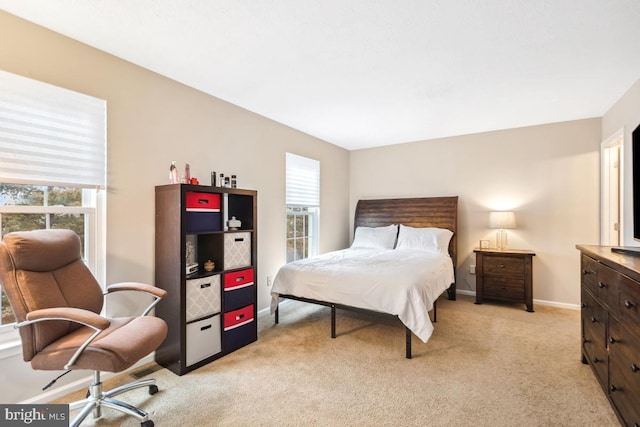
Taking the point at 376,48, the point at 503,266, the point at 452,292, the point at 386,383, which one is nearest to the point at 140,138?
the point at 376,48

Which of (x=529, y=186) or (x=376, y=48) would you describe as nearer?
(x=376, y=48)

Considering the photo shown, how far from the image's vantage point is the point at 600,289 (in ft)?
6.52

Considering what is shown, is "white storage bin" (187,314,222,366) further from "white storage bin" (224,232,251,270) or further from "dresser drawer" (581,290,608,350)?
"dresser drawer" (581,290,608,350)

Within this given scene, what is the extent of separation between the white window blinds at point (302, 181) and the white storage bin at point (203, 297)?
6.10 feet

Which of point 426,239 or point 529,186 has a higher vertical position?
point 529,186

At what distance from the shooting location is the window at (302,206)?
4.30 meters

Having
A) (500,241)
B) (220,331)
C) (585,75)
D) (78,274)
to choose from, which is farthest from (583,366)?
(78,274)

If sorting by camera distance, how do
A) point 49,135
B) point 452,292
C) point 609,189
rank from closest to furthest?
1. point 49,135
2. point 609,189
3. point 452,292

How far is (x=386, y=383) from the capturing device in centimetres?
219

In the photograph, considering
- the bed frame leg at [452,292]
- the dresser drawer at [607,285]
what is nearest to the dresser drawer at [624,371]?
the dresser drawer at [607,285]

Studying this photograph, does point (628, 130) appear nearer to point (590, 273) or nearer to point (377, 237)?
point (590, 273)

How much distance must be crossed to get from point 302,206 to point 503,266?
9.36 feet

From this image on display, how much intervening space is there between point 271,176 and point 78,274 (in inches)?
91.4

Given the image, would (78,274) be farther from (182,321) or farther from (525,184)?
(525,184)
